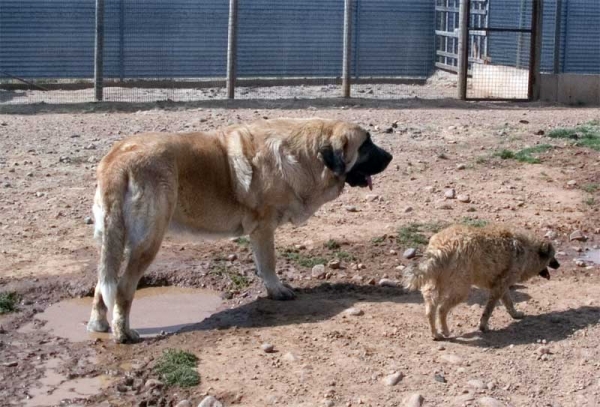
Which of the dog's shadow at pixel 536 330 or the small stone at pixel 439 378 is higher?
the dog's shadow at pixel 536 330

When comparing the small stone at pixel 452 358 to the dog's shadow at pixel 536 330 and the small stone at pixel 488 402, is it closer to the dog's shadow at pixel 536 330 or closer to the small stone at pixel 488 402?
the dog's shadow at pixel 536 330

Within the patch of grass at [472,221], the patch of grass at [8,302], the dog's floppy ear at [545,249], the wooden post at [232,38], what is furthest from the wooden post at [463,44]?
the patch of grass at [8,302]

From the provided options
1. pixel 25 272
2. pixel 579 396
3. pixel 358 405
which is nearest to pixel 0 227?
pixel 25 272

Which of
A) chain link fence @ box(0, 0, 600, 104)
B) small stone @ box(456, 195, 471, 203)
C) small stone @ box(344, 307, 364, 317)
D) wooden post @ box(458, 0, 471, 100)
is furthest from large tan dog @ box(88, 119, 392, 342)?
wooden post @ box(458, 0, 471, 100)

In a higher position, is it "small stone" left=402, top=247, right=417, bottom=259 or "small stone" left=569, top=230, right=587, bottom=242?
"small stone" left=569, top=230, right=587, bottom=242

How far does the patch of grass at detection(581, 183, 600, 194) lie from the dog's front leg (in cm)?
421

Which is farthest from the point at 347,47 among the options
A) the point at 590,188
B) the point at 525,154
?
the point at 590,188

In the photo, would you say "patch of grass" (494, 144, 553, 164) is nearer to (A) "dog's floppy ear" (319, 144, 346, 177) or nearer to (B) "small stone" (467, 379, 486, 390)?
(A) "dog's floppy ear" (319, 144, 346, 177)

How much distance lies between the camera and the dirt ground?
6477 mm

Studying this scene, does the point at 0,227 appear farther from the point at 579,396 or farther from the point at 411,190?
the point at 579,396

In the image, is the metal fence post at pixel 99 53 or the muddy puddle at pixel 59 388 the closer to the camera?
the muddy puddle at pixel 59 388

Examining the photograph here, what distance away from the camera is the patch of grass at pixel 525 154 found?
1221cm

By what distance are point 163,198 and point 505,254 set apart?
2.39m

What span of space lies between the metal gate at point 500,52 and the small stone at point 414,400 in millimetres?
12550
